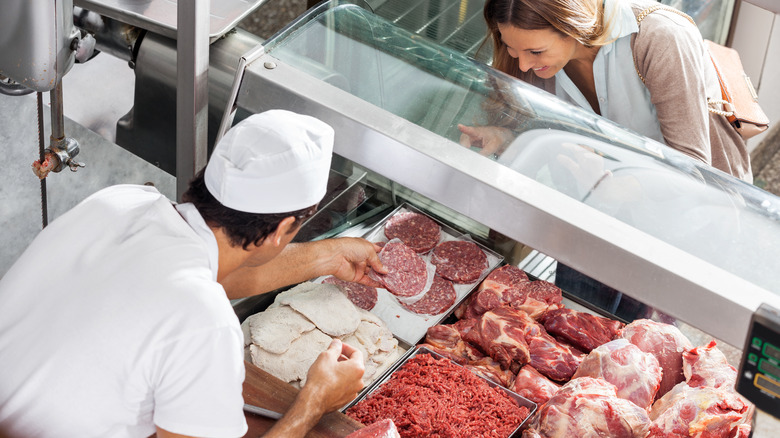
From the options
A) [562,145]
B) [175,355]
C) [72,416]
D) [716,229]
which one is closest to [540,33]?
[562,145]

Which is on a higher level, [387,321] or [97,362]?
[97,362]

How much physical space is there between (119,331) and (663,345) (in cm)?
135

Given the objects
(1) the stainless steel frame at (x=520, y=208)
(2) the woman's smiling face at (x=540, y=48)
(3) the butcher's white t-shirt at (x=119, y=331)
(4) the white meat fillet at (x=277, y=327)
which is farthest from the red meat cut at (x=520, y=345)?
(3) the butcher's white t-shirt at (x=119, y=331)

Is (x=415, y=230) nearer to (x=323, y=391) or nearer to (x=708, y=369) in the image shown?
(x=323, y=391)

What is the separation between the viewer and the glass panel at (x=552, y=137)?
159cm

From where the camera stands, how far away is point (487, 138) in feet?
5.83

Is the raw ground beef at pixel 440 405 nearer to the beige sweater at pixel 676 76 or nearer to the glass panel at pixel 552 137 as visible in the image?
the glass panel at pixel 552 137

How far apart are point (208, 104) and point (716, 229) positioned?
4.35ft

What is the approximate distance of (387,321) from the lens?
228cm

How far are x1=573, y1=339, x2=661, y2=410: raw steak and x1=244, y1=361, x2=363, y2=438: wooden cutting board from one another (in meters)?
0.60

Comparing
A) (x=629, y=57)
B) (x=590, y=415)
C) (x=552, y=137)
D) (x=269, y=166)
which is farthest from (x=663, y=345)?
(x=269, y=166)

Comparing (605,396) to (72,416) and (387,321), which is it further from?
(72,416)

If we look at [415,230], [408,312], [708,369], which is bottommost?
[408,312]

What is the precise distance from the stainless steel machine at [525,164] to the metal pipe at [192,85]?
0.37 feet
